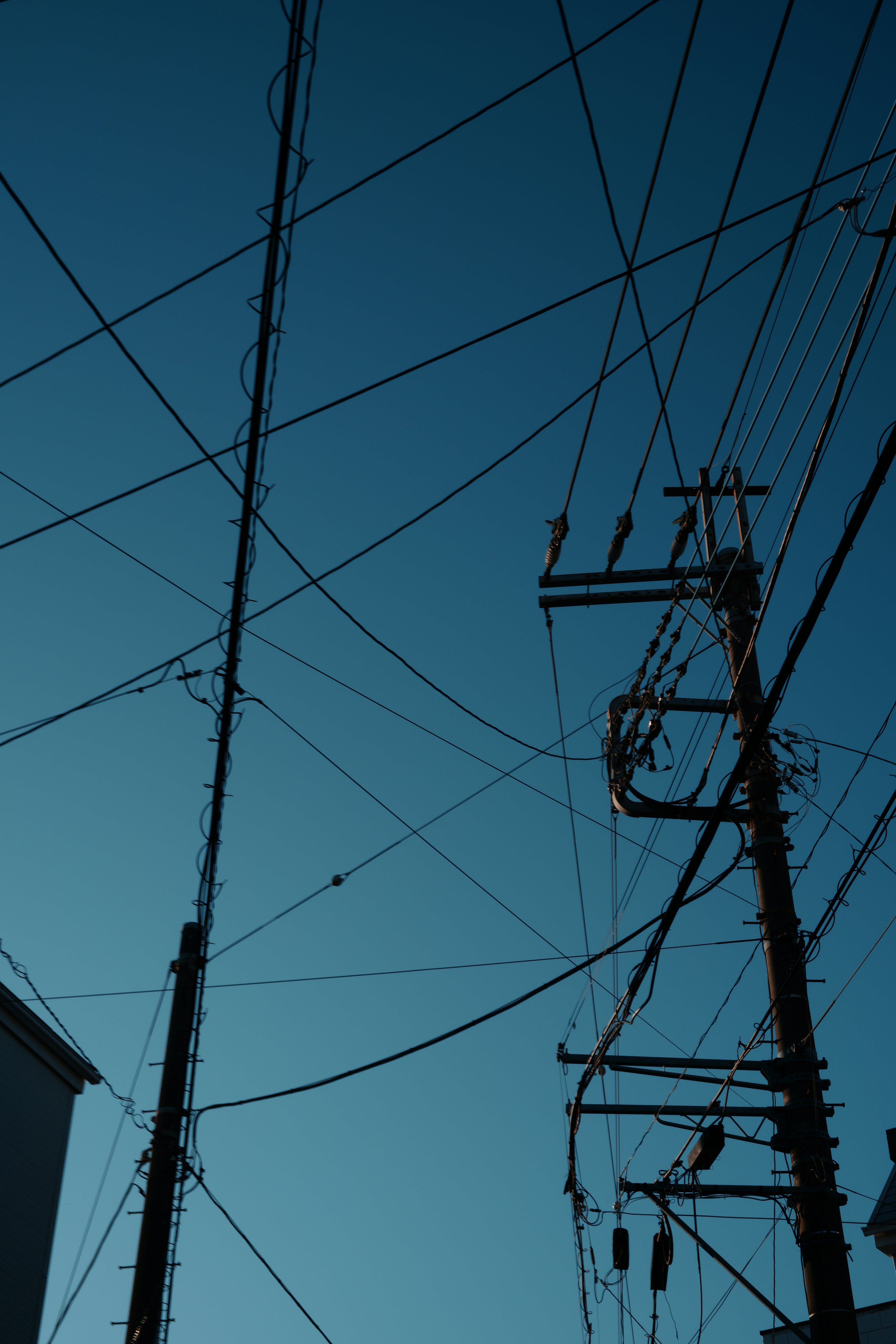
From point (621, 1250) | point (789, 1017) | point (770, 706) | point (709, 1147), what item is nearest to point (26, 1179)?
point (621, 1250)

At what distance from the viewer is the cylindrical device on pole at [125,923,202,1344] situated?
8.75 meters

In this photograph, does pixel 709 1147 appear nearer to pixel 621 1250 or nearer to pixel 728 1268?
pixel 728 1268

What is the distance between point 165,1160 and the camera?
9234 millimetres

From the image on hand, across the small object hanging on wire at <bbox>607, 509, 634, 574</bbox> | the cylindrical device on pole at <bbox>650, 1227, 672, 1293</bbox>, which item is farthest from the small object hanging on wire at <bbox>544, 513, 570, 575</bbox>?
the cylindrical device on pole at <bbox>650, 1227, 672, 1293</bbox>

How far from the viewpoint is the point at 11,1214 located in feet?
56.6

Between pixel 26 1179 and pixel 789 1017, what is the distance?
12.6 m

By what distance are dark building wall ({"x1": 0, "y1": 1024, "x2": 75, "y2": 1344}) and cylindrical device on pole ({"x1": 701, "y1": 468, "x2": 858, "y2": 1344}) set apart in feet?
39.4

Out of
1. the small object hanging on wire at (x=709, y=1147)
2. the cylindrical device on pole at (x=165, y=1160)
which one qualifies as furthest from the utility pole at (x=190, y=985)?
the small object hanging on wire at (x=709, y=1147)

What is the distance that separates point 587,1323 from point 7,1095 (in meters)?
9.55

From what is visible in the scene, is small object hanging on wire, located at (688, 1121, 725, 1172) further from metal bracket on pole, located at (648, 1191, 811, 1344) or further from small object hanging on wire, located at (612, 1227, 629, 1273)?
small object hanging on wire, located at (612, 1227, 629, 1273)

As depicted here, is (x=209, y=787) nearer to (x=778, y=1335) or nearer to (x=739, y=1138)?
(x=739, y=1138)

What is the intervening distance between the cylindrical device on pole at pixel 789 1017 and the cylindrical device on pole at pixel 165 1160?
488 centimetres

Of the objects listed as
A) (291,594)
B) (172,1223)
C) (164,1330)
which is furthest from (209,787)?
(164,1330)

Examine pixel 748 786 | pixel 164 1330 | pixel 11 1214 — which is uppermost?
pixel 748 786
